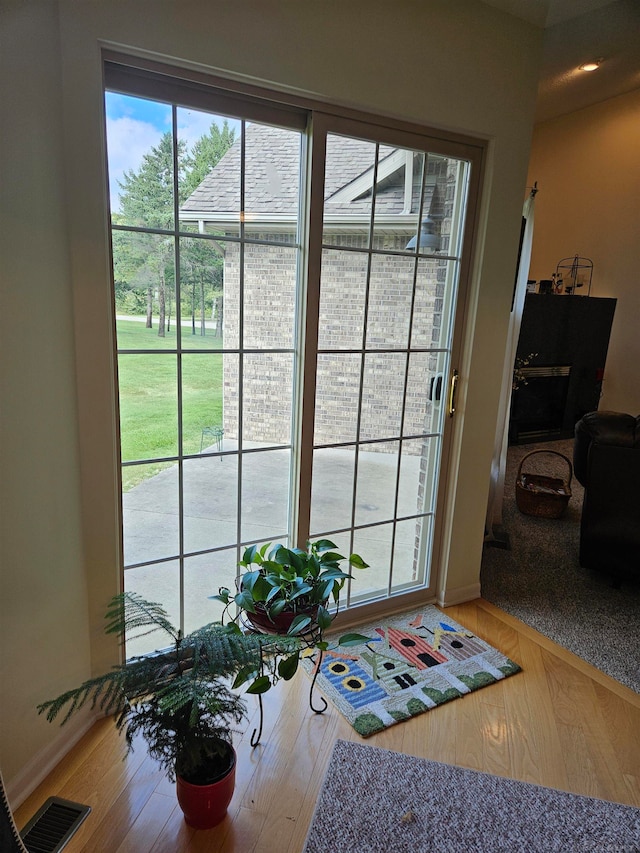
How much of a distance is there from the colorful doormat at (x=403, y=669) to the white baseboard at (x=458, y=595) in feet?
0.45

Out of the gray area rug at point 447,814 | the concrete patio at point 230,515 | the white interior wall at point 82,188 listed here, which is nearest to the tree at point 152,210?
the white interior wall at point 82,188

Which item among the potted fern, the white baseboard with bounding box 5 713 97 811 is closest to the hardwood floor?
the white baseboard with bounding box 5 713 97 811

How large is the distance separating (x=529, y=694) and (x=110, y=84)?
8.58ft

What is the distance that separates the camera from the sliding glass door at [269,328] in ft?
5.67

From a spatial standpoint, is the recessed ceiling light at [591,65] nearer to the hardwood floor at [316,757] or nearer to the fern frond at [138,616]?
the hardwood floor at [316,757]

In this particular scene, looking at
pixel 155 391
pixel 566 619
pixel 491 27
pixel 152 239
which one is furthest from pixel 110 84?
pixel 566 619

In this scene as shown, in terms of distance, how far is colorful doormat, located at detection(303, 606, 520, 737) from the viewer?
1.95m

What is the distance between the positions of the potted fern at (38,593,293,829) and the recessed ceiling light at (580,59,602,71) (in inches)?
187

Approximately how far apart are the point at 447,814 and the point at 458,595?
120cm

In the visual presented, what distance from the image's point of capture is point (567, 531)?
142 inches

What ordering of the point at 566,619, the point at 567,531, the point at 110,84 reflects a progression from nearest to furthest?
the point at 110,84 < the point at 566,619 < the point at 567,531

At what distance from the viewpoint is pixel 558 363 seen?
19.6 ft

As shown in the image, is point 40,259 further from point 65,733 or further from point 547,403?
point 547,403

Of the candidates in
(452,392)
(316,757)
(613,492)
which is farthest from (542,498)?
(316,757)
